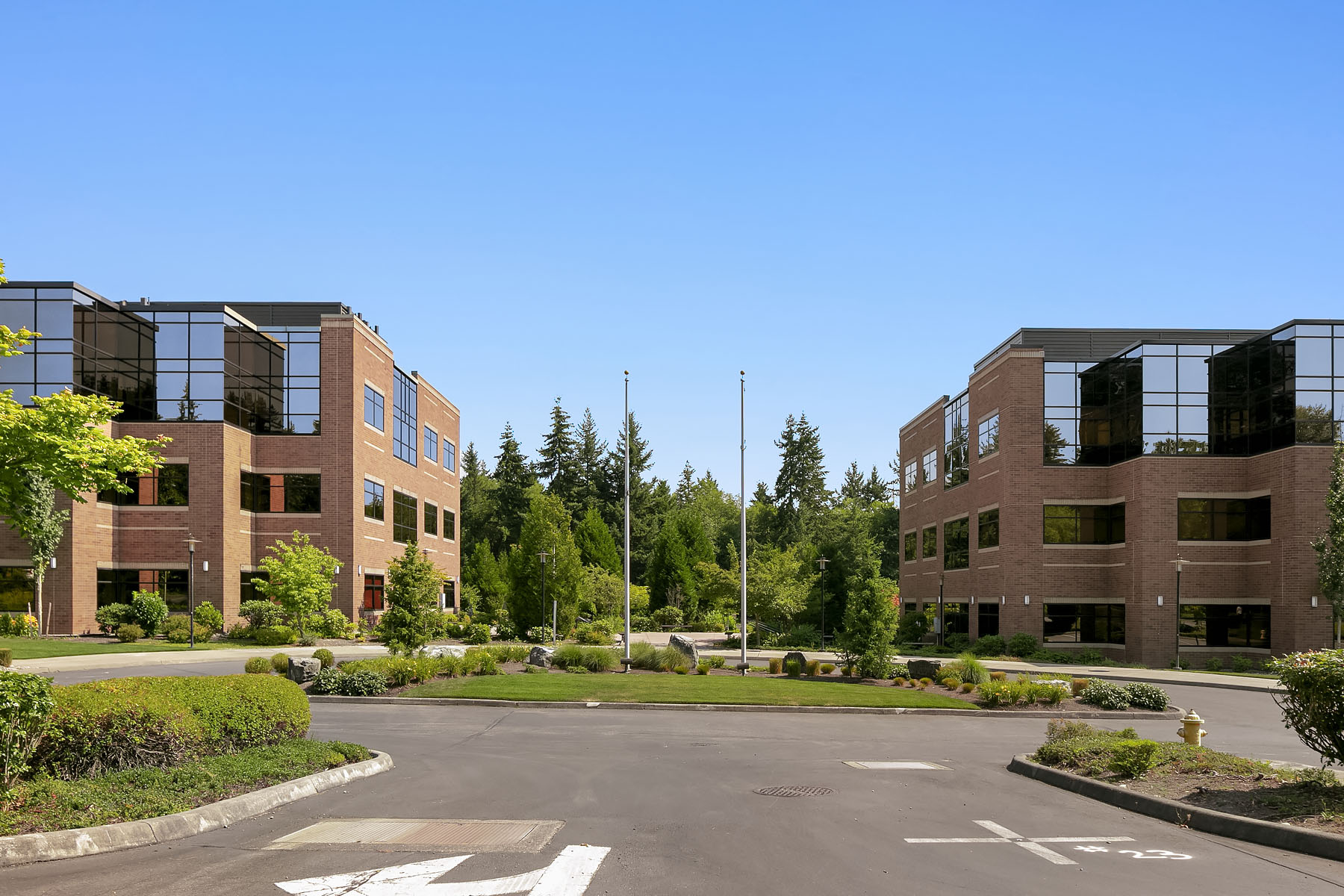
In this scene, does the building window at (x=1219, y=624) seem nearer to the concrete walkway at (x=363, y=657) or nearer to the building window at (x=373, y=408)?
the concrete walkway at (x=363, y=657)

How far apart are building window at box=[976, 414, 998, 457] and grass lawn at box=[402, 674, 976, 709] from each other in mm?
24656

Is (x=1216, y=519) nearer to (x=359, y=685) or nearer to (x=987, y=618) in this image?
(x=987, y=618)

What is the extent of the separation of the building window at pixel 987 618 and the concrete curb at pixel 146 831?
43060 mm

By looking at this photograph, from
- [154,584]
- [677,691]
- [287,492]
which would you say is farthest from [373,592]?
[677,691]

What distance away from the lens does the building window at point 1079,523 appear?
47219mm

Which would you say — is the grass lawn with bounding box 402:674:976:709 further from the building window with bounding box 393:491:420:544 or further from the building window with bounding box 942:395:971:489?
the building window with bounding box 393:491:420:544

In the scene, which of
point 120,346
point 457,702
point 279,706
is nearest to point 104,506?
point 120,346

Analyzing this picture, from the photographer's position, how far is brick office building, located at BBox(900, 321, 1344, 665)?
1649 inches

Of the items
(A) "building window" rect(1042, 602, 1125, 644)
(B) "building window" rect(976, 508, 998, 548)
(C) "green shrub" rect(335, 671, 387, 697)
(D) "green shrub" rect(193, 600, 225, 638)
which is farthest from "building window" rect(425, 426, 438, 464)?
(C) "green shrub" rect(335, 671, 387, 697)

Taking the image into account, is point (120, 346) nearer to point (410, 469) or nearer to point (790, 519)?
point (410, 469)

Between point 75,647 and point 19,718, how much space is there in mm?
32862

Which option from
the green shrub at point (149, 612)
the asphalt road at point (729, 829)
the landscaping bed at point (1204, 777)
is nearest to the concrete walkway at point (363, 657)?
the green shrub at point (149, 612)

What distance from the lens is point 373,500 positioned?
56.4m

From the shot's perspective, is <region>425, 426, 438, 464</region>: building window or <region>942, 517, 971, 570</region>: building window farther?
<region>425, 426, 438, 464</region>: building window
